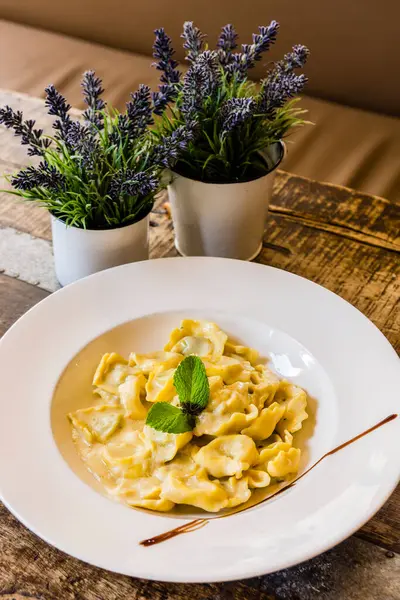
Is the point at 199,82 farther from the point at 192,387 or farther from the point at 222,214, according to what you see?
the point at 192,387

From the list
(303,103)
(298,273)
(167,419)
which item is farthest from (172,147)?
(303,103)

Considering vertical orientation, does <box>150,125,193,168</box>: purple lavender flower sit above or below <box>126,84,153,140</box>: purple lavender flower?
below

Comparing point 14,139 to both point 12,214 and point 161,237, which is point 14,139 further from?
point 161,237

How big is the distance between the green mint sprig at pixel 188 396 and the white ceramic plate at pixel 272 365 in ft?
0.47

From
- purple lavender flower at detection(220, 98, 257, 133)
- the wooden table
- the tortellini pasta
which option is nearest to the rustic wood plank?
the wooden table

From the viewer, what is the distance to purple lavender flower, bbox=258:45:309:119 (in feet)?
4.04

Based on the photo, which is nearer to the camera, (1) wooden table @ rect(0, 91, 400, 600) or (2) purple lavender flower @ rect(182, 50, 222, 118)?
(1) wooden table @ rect(0, 91, 400, 600)

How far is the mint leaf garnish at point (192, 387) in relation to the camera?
1032 mm

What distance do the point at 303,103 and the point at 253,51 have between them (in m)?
1.05

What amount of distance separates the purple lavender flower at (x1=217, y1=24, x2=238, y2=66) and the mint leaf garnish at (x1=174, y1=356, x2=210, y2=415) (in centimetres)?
63

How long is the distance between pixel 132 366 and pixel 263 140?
0.49m

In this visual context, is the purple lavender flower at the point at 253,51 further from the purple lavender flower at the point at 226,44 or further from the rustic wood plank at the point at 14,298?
the rustic wood plank at the point at 14,298

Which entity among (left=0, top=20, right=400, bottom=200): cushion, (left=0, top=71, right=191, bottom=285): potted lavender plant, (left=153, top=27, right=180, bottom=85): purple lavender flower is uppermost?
(left=153, top=27, right=180, bottom=85): purple lavender flower

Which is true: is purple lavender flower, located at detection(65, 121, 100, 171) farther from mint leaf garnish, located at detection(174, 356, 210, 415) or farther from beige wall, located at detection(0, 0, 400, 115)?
beige wall, located at detection(0, 0, 400, 115)
